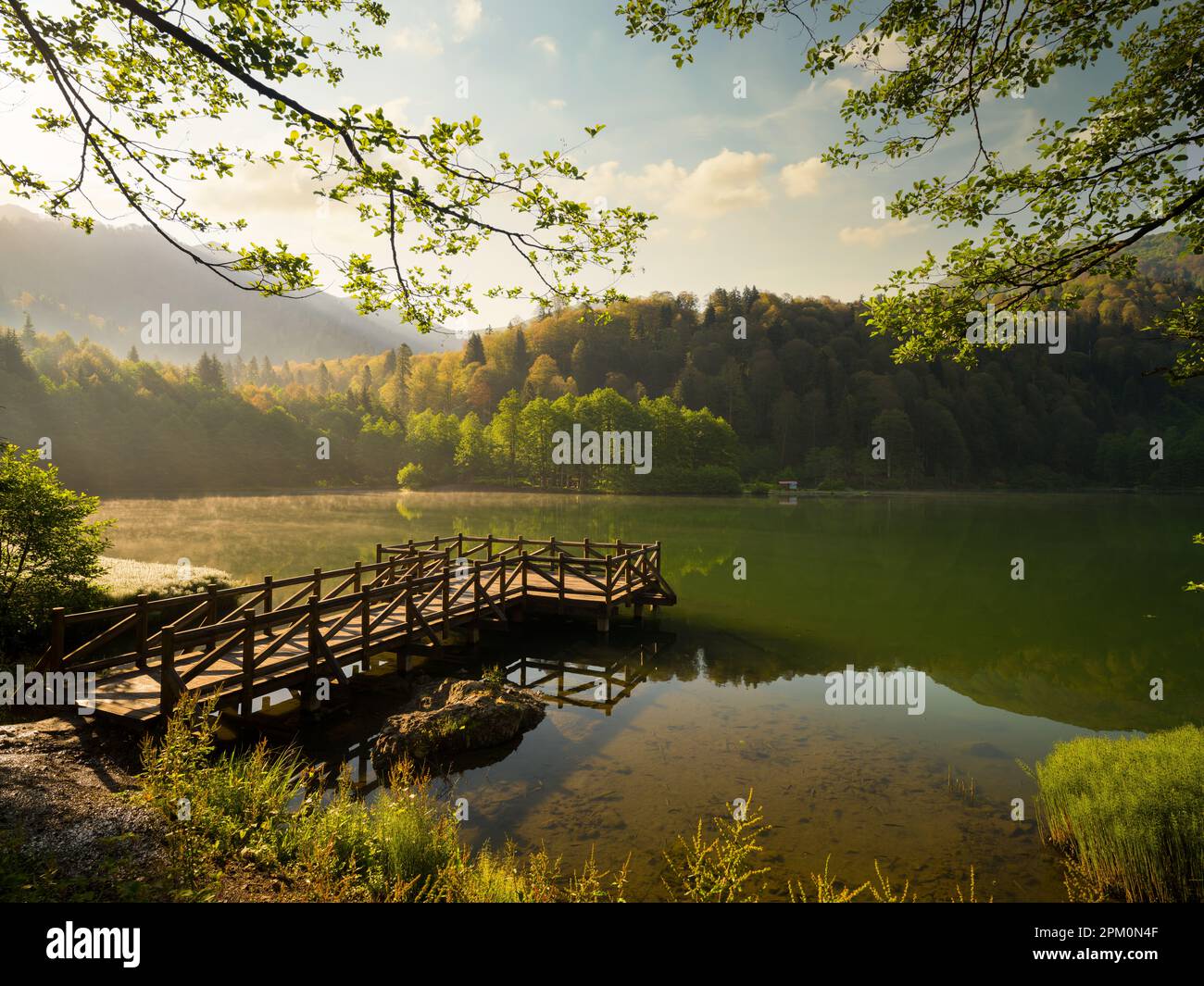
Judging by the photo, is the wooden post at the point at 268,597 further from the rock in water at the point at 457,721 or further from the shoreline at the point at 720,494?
the shoreline at the point at 720,494

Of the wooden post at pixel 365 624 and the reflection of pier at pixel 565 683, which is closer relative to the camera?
the reflection of pier at pixel 565 683

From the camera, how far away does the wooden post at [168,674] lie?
341 inches

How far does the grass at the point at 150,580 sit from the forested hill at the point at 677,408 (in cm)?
4194

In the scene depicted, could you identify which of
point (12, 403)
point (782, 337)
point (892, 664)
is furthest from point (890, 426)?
point (12, 403)

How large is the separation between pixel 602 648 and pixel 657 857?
9644 millimetres

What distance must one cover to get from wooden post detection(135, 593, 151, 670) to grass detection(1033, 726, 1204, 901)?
14028 mm

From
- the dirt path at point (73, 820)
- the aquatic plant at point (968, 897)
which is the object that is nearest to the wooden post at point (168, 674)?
the dirt path at point (73, 820)

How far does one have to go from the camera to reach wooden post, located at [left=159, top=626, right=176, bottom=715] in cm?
866

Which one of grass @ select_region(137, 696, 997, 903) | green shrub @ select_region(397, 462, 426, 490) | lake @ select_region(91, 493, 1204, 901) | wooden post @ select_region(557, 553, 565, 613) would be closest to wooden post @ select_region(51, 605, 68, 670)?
grass @ select_region(137, 696, 997, 903)

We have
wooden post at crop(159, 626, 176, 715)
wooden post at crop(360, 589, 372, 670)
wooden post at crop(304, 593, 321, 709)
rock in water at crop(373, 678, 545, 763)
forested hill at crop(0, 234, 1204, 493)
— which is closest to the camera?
wooden post at crop(159, 626, 176, 715)

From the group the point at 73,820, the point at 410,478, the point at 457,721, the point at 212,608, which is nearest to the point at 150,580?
the point at 212,608

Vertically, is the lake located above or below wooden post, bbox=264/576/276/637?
below

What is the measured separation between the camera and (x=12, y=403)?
84.0m

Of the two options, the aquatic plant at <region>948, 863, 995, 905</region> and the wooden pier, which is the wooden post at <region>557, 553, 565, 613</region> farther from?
the aquatic plant at <region>948, 863, 995, 905</region>
